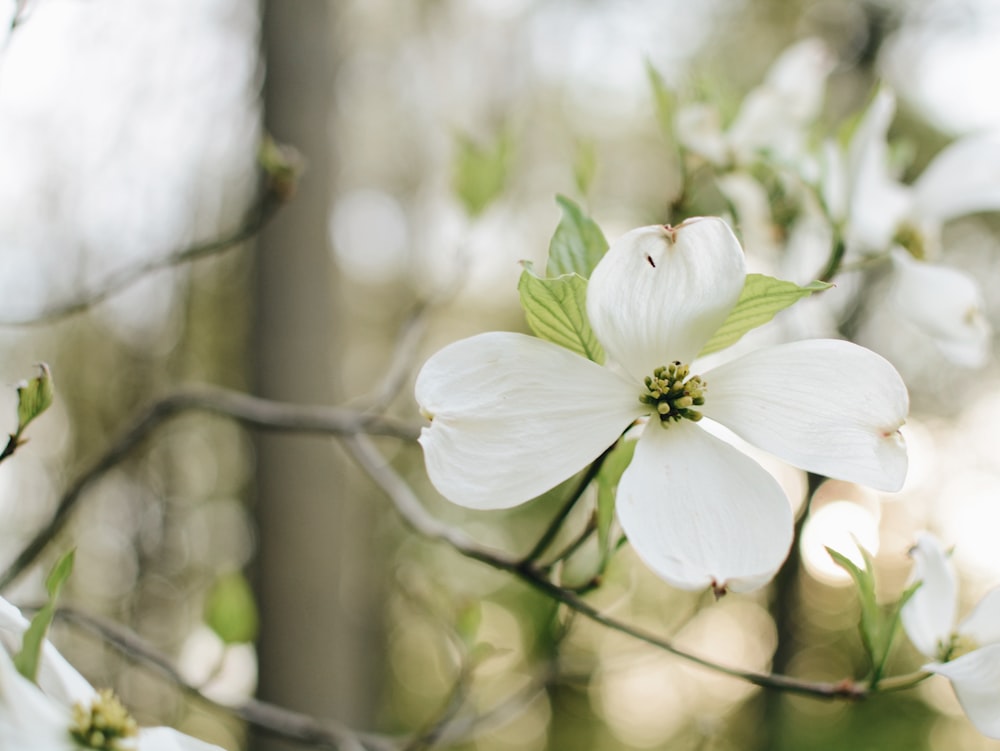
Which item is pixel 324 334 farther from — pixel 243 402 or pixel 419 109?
pixel 419 109

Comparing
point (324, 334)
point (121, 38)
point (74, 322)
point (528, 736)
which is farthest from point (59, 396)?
point (528, 736)

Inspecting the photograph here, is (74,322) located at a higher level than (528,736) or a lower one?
higher

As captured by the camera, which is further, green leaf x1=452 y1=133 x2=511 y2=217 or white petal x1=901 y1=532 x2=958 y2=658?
green leaf x1=452 y1=133 x2=511 y2=217

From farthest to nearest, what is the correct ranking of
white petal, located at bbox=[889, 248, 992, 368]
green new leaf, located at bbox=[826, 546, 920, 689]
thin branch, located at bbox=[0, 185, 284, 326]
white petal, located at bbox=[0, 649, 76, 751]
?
thin branch, located at bbox=[0, 185, 284, 326]
white petal, located at bbox=[889, 248, 992, 368]
green new leaf, located at bbox=[826, 546, 920, 689]
white petal, located at bbox=[0, 649, 76, 751]

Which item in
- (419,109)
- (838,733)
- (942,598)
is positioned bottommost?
(838,733)

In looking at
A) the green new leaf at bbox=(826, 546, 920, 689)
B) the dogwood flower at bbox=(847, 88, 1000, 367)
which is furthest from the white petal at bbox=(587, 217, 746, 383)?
the dogwood flower at bbox=(847, 88, 1000, 367)

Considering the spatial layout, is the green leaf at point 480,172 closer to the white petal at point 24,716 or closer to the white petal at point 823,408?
the white petal at point 823,408

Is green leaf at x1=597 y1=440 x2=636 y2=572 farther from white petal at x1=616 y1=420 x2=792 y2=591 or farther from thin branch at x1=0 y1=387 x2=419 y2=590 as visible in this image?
thin branch at x1=0 y1=387 x2=419 y2=590
